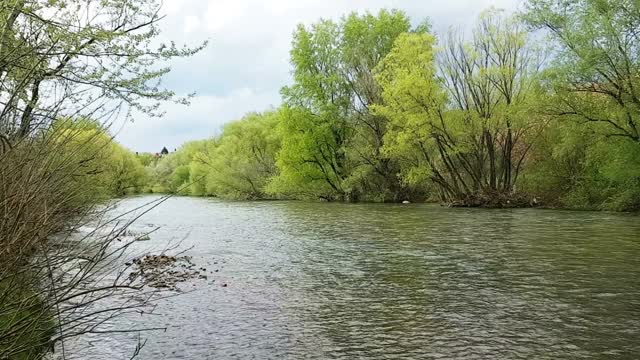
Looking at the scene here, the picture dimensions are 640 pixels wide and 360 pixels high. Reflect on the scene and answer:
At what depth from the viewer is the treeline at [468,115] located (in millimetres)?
31406

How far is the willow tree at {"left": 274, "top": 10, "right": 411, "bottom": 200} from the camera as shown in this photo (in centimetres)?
5309

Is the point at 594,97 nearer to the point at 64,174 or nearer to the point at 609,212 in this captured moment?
the point at 609,212

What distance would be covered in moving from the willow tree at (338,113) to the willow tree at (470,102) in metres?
8.59

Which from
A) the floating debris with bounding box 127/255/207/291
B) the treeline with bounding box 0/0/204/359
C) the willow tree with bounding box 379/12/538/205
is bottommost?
the floating debris with bounding box 127/255/207/291

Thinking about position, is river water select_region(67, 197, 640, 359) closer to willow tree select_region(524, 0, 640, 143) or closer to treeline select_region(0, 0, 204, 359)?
treeline select_region(0, 0, 204, 359)

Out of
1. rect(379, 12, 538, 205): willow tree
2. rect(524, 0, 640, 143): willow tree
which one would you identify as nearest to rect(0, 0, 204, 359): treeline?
rect(524, 0, 640, 143): willow tree

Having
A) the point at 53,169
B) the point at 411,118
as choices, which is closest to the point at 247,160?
the point at 411,118

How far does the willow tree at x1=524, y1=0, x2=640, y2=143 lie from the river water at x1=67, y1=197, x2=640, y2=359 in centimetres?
1111

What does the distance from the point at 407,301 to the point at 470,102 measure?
33783mm

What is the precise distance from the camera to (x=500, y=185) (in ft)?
140

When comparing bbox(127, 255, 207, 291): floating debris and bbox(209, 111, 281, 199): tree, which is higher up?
bbox(209, 111, 281, 199): tree

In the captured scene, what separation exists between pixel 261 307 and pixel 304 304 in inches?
37.2

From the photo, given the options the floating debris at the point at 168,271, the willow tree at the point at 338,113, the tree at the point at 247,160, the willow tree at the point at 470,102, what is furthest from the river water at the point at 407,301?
the tree at the point at 247,160

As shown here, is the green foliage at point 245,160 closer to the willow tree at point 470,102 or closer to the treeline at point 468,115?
the treeline at point 468,115
